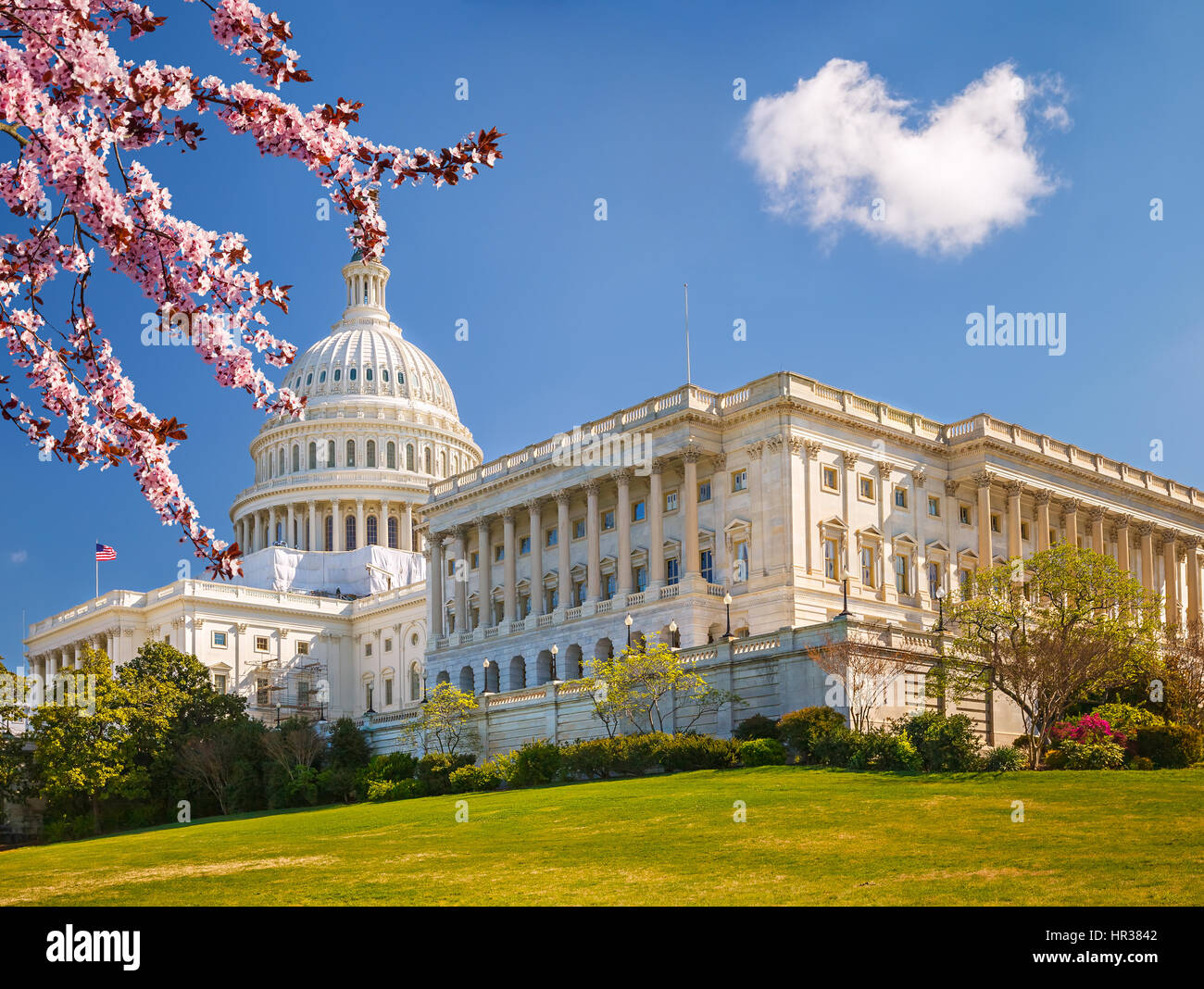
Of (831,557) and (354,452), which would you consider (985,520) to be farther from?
(354,452)

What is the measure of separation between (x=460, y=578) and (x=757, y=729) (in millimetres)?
47170

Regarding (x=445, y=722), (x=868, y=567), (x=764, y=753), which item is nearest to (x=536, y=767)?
(x=764, y=753)

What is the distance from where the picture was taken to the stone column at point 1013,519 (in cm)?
8600

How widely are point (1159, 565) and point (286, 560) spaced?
Result: 79.6m

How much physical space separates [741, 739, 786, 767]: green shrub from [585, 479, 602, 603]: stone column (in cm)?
3415

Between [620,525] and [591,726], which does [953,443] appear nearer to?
[620,525]

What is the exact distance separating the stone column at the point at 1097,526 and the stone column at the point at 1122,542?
1.37 m

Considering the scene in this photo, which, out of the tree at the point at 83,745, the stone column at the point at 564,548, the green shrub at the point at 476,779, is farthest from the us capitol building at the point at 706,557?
the tree at the point at 83,745

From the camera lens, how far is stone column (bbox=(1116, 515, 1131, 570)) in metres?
93.6

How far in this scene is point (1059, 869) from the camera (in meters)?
25.0

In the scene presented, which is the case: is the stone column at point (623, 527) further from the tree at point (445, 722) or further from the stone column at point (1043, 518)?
the stone column at point (1043, 518)

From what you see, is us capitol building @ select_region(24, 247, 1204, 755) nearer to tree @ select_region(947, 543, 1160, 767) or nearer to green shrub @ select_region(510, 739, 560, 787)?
tree @ select_region(947, 543, 1160, 767)

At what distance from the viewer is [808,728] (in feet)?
166

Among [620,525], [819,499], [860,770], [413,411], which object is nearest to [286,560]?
[413,411]
